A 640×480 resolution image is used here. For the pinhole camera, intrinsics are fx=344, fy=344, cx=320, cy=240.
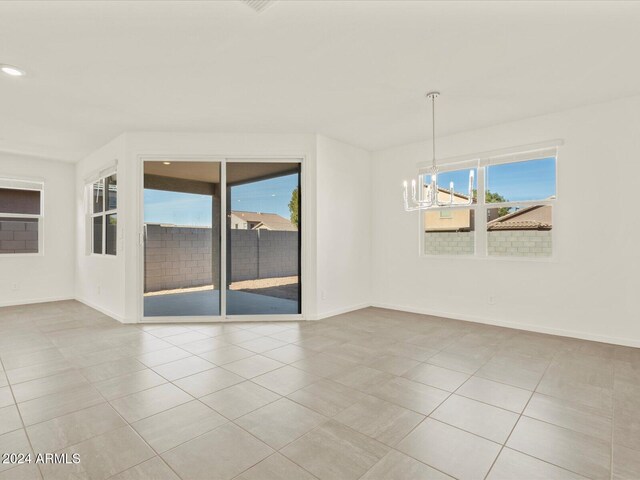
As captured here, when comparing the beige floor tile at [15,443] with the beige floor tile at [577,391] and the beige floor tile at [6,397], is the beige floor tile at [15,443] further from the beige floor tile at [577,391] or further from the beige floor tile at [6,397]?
the beige floor tile at [577,391]

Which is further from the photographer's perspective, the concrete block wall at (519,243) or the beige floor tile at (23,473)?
the concrete block wall at (519,243)

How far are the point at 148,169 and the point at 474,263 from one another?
14.7 ft

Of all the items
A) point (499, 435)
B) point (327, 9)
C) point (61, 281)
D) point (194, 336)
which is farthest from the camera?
point (61, 281)

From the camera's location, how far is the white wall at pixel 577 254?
3.48 metres

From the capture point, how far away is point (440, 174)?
5.02 m

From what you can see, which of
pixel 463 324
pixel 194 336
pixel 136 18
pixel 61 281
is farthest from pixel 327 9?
pixel 61 281

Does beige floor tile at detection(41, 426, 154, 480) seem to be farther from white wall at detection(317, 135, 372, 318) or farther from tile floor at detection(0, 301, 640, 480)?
white wall at detection(317, 135, 372, 318)

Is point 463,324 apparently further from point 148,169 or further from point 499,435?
point 148,169

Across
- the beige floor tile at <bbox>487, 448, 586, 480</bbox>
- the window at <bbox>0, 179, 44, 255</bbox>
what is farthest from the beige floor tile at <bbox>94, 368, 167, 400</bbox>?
the window at <bbox>0, 179, 44, 255</bbox>

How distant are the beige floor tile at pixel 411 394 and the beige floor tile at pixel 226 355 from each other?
1291mm

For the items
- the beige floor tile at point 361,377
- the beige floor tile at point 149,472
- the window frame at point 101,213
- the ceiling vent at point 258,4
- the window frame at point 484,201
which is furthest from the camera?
the window frame at point 101,213

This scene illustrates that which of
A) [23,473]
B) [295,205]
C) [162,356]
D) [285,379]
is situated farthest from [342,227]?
[23,473]

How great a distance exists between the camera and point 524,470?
1.62 metres

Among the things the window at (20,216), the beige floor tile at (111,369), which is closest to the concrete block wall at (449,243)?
the beige floor tile at (111,369)
